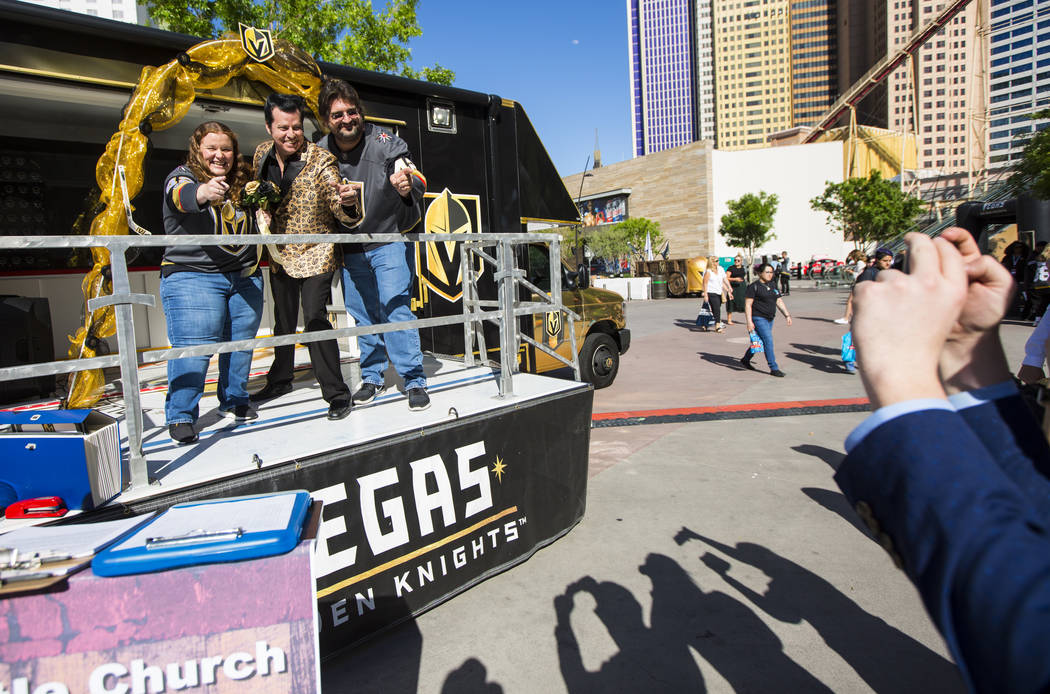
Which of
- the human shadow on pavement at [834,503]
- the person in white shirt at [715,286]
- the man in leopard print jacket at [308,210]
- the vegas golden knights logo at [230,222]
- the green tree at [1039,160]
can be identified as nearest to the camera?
the vegas golden knights logo at [230,222]

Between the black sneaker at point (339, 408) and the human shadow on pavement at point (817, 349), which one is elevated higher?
the black sneaker at point (339, 408)

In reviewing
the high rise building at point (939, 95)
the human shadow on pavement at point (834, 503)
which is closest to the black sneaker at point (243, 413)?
the human shadow on pavement at point (834, 503)

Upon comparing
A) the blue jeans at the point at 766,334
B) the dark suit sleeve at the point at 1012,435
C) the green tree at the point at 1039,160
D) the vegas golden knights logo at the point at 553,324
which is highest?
the green tree at the point at 1039,160

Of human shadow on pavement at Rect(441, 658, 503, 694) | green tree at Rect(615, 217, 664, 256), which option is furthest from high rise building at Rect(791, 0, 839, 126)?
human shadow on pavement at Rect(441, 658, 503, 694)

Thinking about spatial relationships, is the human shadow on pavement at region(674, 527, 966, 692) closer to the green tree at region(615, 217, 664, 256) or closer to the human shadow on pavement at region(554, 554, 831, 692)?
the human shadow on pavement at region(554, 554, 831, 692)

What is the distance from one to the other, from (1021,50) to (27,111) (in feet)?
467

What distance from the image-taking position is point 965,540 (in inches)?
22.8

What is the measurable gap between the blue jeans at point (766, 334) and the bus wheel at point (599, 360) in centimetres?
217

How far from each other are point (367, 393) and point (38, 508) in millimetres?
1956

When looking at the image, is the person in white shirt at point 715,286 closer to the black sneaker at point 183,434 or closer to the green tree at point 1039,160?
the black sneaker at point 183,434

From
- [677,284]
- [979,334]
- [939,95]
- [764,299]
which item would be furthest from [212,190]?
[939,95]

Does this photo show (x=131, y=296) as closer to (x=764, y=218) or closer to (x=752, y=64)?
(x=764, y=218)

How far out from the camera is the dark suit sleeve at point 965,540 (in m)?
0.54

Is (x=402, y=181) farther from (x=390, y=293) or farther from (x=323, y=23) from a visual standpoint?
(x=323, y=23)
